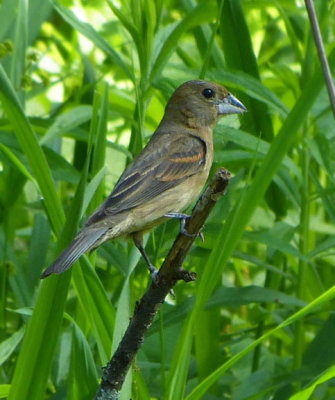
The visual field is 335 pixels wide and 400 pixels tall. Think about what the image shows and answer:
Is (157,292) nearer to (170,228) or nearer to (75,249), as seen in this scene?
(75,249)

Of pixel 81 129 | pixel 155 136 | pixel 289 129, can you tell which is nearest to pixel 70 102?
pixel 81 129

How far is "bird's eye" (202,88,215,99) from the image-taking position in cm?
426

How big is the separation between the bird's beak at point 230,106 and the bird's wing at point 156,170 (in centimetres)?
22

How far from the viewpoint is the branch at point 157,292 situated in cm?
252

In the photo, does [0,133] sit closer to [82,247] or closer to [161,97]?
[161,97]

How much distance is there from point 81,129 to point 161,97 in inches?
16.1

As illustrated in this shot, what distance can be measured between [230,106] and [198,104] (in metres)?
0.18

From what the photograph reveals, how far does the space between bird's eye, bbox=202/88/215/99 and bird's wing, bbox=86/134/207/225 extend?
303 mm

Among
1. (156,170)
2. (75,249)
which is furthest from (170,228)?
(75,249)

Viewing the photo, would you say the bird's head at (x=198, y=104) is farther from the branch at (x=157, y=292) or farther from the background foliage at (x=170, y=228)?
the branch at (x=157, y=292)

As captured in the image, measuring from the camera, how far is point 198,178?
149 inches

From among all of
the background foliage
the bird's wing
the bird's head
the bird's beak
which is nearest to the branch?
the background foliage

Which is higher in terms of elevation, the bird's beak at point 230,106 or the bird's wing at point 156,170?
the bird's beak at point 230,106

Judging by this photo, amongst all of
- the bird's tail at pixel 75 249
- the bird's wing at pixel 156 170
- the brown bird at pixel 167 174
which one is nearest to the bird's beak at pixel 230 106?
the brown bird at pixel 167 174
